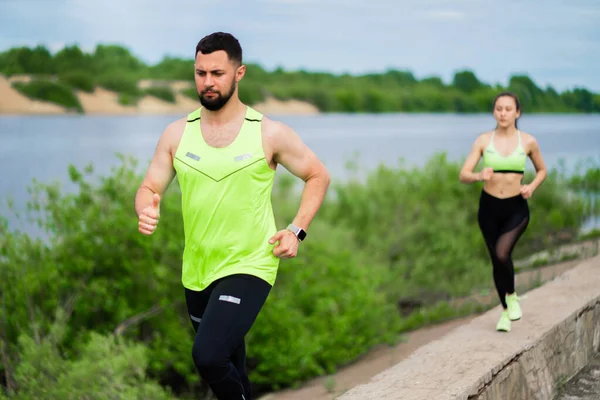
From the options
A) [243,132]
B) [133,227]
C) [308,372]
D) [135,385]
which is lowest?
[308,372]

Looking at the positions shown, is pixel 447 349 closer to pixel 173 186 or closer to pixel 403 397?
pixel 403 397

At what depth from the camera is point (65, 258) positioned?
12.1 metres

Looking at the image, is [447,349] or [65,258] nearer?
[447,349]

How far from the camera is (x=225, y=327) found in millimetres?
3926

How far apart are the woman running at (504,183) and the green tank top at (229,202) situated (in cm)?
253

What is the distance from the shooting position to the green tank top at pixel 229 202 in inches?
159

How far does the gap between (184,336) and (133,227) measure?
6.01 ft

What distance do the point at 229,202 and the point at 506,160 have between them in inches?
114

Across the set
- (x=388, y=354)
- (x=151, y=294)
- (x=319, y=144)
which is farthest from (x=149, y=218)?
(x=319, y=144)

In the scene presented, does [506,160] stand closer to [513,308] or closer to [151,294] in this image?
[513,308]

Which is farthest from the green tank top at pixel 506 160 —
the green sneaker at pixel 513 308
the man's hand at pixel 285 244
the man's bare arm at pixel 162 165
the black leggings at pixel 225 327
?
the man's bare arm at pixel 162 165

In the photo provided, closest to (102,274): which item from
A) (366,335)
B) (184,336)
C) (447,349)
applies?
(184,336)

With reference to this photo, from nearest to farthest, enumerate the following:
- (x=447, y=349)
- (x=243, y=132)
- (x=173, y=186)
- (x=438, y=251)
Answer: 1. (x=243, y=132)
2. (x=447, y=349)
3. (x=173, y=186)
4. (x=438, y=251)

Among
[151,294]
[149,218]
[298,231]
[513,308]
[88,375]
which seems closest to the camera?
[149,218]
